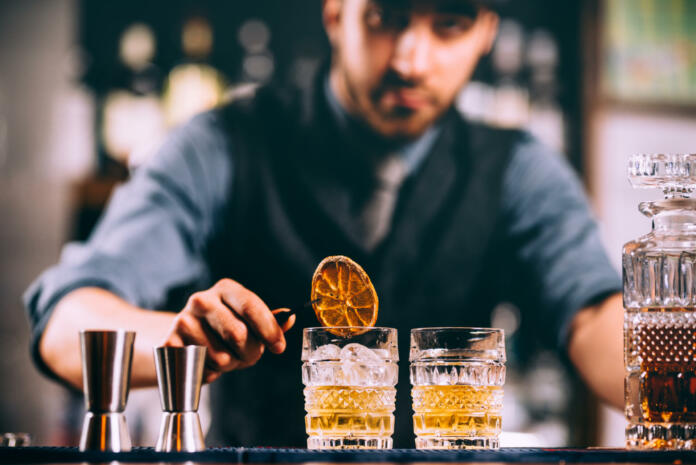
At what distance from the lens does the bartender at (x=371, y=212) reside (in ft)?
8.76

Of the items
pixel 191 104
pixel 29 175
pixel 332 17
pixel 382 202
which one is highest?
pixel 332 17

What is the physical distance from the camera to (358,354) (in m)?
1.08

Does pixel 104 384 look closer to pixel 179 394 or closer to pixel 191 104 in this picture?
pixel 179 394

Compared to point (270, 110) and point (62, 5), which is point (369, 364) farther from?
point (62, 5)

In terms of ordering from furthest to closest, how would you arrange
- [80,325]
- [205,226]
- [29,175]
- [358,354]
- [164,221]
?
[29,175] → [205,226] → [164,221] → [80,325] → [358,354]

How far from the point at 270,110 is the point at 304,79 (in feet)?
0.56

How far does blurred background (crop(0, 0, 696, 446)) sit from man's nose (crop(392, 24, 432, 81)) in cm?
29

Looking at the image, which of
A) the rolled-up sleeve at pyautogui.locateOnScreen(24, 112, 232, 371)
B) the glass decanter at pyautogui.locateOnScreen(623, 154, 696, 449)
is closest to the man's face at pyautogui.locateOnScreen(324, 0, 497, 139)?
the rolled-up sleeve at pyautogui.locateOnScreen(24, 112, 232, 371)

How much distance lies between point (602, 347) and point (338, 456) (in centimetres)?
176

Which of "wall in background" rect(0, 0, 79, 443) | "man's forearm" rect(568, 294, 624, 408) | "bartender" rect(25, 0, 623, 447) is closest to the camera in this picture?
"man's forearm" rect(568, 294, 624, 408)

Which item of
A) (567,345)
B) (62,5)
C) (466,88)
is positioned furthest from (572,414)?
(62,5)

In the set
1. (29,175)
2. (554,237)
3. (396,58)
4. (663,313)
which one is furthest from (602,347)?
(29,175)

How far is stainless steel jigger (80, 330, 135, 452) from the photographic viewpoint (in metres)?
0.98

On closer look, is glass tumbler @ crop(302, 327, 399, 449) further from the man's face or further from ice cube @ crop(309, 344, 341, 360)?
the man's face
